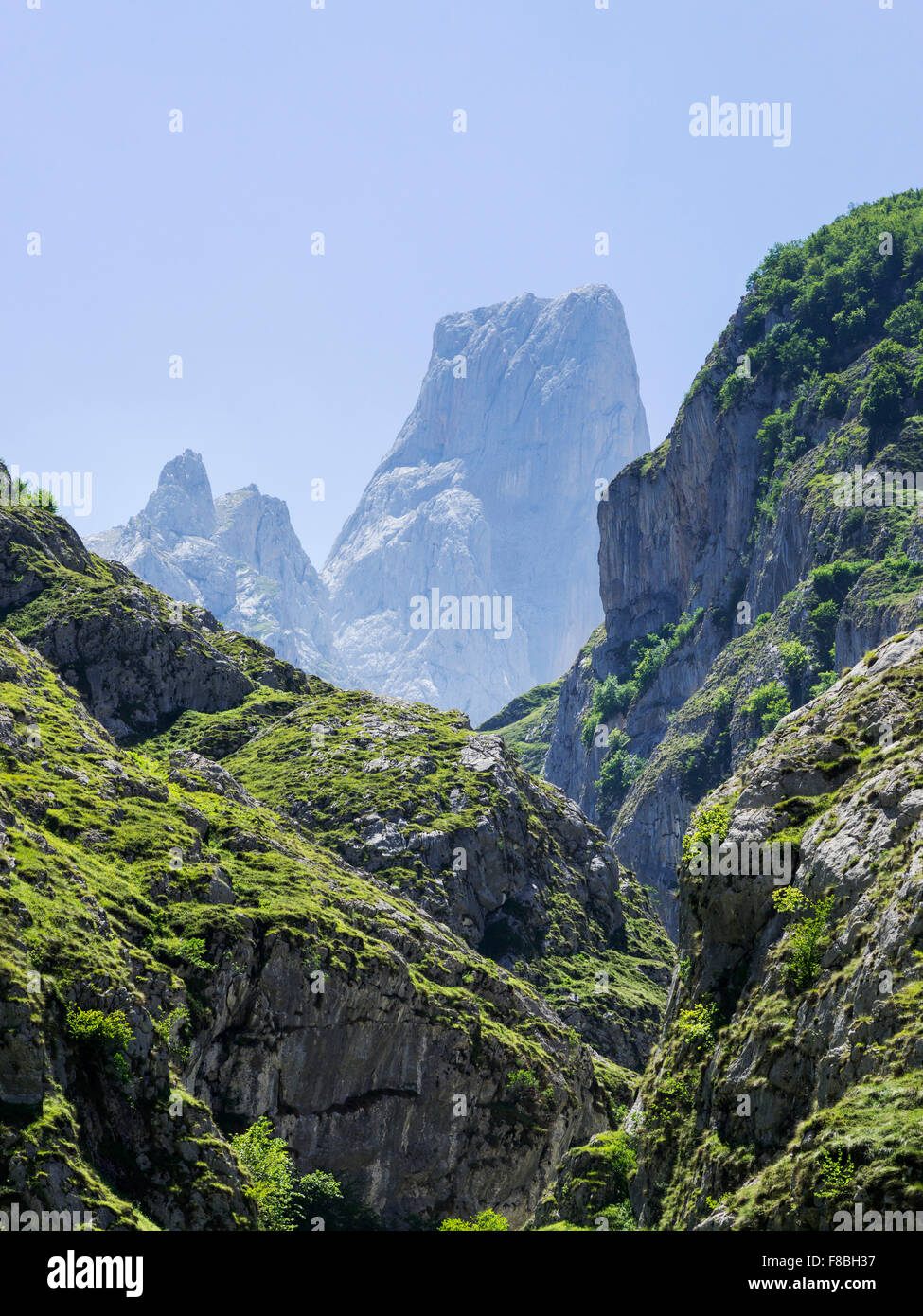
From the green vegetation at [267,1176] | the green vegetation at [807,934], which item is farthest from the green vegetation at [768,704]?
the green vegetation at [807,934]

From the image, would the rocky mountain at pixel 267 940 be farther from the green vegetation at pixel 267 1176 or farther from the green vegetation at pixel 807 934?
the green vegetation at pixel 807 934

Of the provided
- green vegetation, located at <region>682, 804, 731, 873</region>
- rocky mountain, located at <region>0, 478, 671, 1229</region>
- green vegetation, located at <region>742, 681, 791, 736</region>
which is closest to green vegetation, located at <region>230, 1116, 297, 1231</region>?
rocky mountain, located at <region>0, 478, 671, 1229</region>

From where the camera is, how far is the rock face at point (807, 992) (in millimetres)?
34531

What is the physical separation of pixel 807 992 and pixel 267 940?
3584 centimetres

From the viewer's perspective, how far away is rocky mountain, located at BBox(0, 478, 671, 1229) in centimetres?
4925

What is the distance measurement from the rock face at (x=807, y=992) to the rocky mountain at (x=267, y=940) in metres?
19.0

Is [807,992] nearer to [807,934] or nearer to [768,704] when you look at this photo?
[807,934]

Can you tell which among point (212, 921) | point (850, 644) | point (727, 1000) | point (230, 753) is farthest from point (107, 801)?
point (850, 644)

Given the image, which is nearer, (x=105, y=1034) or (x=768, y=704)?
(x=105, y=1034)

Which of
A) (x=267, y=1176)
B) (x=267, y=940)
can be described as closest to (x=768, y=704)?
(x=267, y=940)

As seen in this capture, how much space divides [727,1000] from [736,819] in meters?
7.63

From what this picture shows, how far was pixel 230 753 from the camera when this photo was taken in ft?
418

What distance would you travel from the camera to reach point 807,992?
4412cm

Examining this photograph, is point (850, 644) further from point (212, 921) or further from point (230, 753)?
point (212, 921)
